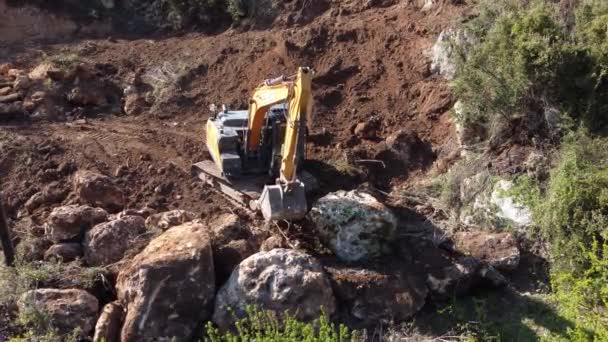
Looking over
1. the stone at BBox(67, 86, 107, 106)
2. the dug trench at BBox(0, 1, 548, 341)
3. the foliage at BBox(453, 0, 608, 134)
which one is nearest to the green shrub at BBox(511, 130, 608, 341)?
the dug trench at BBox(0, 1, 548, 341)

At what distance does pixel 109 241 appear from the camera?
357 inches

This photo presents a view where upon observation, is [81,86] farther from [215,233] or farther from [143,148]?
[215,233]

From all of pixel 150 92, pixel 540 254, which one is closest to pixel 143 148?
pixel 150 92

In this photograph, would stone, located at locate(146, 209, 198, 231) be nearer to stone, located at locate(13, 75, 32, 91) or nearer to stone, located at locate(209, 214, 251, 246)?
stone, located at locate(209, 214, 251, 246)

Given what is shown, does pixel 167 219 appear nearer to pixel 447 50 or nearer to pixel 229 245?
pixel 229 245

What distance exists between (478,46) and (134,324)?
23.3ft

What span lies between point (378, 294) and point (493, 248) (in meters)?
2.03

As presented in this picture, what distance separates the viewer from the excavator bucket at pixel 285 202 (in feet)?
30.3

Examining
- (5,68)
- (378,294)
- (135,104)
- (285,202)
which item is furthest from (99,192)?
(5,68)

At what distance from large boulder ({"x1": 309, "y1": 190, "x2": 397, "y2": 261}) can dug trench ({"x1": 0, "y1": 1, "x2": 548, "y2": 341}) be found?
0.02 meters

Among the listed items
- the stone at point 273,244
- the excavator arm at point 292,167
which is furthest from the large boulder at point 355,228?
the stone at point 273,244

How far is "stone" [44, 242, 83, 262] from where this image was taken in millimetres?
9156

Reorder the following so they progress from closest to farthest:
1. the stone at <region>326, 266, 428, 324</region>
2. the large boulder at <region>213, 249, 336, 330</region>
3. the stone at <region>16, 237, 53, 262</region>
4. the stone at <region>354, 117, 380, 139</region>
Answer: the large boulder at <region>213, 249, 336, 330</region> < the stone at <region>326, 266, 428, 324</region> < the stone at <region>16, 237, 53, 262</region> < the stone at <region>354, 117, 380, 139</region>

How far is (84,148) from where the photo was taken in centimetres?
1240
